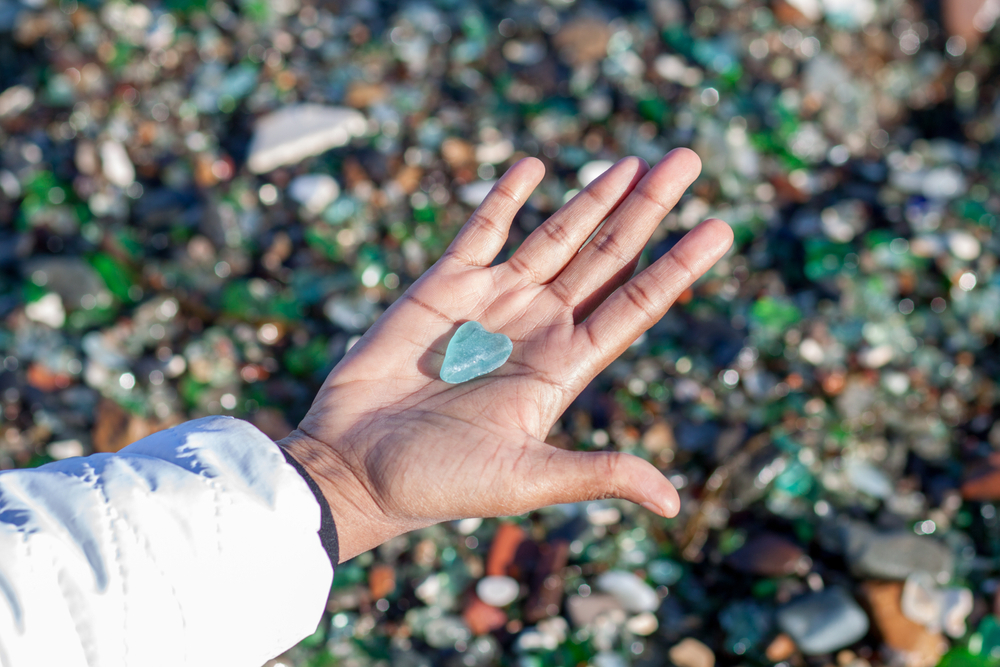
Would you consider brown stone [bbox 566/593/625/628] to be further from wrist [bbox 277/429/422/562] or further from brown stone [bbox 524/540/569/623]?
wrist [bbox 277/429/422/562]

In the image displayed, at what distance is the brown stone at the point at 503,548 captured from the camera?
8.75 ft

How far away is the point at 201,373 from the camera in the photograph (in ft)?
10.1

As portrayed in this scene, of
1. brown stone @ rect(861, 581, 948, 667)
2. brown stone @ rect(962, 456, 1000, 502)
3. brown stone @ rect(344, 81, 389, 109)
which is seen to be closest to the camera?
brown stone @ rect(861, 581, 948, 667)

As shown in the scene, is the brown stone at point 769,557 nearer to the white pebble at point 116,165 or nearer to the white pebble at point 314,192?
the white pebble at point 314,192

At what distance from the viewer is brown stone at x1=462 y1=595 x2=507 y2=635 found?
2559mm

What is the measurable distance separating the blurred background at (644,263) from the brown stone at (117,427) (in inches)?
0.6

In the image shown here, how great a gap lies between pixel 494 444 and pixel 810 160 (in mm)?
2651

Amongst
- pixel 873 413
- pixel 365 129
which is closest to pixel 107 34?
pixel 365 129

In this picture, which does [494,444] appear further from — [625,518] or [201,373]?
[201,373]

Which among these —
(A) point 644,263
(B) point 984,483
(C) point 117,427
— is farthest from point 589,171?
(C) point 117,427

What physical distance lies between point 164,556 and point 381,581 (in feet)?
3.86

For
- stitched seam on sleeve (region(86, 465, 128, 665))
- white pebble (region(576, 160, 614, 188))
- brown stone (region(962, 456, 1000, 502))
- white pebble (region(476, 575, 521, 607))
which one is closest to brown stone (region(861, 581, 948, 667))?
brown stone (region(962, 456, 1000, 502))

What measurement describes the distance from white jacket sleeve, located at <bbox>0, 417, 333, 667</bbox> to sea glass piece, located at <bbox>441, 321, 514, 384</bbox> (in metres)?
0.48

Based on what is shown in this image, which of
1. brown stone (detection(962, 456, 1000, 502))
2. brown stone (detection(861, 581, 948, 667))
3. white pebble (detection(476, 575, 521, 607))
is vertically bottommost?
white pebble (detection(476, 575, 521, 607))
